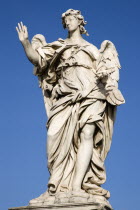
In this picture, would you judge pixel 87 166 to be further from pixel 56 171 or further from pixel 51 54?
pixel 51 54

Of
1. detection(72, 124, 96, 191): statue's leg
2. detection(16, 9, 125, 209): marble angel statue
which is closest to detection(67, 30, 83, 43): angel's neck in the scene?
detection(16, 9, 125, 209): marble angel statue

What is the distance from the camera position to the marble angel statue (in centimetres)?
1090

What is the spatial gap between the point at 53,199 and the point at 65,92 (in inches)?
98.7

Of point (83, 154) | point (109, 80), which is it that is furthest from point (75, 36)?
point (83, 154)

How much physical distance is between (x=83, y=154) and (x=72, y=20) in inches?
134

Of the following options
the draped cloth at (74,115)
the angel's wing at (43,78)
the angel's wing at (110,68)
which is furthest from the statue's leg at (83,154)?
the angel's wing at (43,78)

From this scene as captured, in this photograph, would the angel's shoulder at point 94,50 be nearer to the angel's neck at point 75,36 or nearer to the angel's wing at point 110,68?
the angel's wing at point 110,68

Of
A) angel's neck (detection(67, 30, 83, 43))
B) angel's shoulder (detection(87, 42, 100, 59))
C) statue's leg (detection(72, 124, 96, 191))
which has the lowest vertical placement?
statue's leg (detection(72, 124, 96, 191))

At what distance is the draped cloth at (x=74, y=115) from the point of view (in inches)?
435

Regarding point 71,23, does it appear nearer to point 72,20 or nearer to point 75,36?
point 72,20

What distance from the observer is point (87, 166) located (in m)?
11.0

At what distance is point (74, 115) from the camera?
1127 centimetres

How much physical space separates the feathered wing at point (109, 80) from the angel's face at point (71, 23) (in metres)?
0.81

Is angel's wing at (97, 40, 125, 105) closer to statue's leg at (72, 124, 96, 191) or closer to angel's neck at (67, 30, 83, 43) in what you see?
angel's neck at (67, 30, 83, 43)
